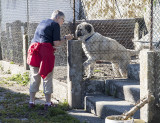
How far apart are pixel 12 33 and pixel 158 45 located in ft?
18.2

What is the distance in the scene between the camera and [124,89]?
5.01 m

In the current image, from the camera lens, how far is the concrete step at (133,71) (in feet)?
17.8

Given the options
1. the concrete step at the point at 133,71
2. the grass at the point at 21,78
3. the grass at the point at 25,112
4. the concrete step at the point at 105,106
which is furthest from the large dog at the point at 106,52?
the grass at the point at 21,78

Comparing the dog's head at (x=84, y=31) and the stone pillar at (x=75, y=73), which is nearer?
the stone pillar at (x=75, y=73)

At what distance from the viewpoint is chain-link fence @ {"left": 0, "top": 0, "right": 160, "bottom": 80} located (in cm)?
592

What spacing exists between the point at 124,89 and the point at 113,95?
400 millimetres

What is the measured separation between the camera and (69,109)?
540 cm

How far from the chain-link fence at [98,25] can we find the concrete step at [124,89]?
555 millimetres

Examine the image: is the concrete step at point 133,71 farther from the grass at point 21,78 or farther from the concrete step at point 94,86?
the grass at point 21,78

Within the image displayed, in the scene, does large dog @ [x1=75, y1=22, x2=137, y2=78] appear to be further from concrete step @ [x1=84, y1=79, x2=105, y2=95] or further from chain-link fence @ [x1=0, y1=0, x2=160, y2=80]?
concrete step @ [x1=84, y1=79, x2=105, y2=95]

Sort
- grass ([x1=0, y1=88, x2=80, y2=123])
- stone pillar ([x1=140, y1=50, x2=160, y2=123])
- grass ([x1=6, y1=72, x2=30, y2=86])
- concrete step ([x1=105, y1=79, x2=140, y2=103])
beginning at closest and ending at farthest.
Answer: stone pillar ([x1=140, y1=50, x2=160, y2=123])
grass ([x1=0, y1=88, x2=80, y2=123])
concrete step ([x1=105, y1=79, x2=140, y2=103])
grass ([x1=6, y1=72, x2=30, y2=86])

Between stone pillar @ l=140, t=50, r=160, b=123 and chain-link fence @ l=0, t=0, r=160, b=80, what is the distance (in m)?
1.66

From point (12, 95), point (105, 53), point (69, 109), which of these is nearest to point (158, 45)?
point (105, 53)

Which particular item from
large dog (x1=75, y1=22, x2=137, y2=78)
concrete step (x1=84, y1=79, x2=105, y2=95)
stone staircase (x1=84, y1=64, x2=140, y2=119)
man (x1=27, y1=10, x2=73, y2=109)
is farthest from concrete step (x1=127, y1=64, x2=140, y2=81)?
man (x1=27, y1=10, x2=73, y2=109)
